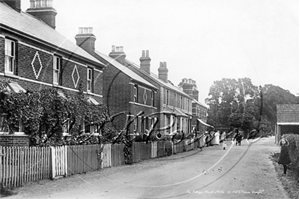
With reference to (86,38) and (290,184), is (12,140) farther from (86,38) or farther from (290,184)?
(86,38)

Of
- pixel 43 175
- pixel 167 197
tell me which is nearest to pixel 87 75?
pixel 43 175

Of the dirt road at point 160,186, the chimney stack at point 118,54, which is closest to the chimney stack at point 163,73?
the chimney stack at point 118,54

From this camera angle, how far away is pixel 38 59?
20.0m

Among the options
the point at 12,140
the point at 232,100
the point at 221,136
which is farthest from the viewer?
the point at 221,136

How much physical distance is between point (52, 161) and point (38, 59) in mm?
6666

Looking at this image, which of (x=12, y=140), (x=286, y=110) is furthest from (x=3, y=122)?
(x=286, y=110)

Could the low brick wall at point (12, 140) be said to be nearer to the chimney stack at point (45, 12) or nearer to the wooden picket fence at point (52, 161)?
the wooden picket fence at point (52, 161)

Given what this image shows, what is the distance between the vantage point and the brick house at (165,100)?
40.9m

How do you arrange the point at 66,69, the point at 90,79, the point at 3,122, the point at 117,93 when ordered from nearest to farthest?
the point at 3,122 < the point at 66,69 < the point at 90,79 < the point at 117,93

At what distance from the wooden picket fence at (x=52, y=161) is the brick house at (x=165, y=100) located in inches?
696

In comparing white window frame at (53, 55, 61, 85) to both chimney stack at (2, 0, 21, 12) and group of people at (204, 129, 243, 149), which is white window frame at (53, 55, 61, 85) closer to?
chimney stack at (2, 0, 21, 12)

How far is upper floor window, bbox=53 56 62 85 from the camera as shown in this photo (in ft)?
71.0

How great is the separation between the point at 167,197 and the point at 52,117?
9678 mm

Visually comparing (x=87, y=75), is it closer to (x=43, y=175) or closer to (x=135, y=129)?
(x=135, y=129)
